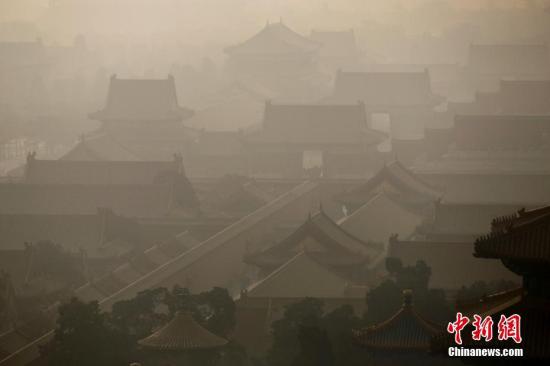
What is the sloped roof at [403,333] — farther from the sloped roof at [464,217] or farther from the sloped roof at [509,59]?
the sloped roof at [509,59]

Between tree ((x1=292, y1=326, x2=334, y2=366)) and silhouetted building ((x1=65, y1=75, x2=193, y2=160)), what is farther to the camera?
silhouetted building ((x1=65, y1=75, x2=193, y2=160))

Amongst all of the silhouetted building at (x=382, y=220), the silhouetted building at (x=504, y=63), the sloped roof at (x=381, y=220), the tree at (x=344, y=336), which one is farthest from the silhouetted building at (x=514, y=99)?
the tree at (x=344, y=336)

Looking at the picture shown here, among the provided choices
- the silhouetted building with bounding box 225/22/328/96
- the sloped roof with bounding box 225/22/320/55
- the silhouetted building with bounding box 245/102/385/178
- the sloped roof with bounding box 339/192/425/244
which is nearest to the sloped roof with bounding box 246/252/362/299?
the sloped roof with bounding box 339/192/425/244

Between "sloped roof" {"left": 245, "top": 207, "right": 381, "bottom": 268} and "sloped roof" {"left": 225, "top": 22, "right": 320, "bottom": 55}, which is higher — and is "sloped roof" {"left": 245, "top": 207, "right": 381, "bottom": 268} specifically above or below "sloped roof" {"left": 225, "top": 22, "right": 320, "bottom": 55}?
above

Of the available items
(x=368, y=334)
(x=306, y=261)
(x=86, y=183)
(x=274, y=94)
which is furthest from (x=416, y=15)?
(x=368, y=334)

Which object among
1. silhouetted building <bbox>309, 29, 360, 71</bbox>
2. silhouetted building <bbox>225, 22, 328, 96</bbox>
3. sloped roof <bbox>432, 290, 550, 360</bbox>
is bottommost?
silhouetted building <bbox>309, 29, 360, 71</bbox>

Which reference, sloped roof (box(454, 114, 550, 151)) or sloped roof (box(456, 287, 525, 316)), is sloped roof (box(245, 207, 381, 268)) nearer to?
sloped roof (box(456, 287, 525, 316))

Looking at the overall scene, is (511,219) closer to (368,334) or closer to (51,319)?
(368,334)
